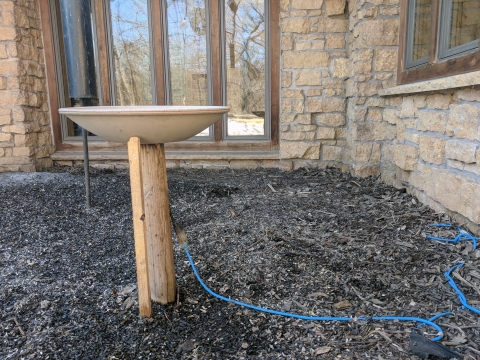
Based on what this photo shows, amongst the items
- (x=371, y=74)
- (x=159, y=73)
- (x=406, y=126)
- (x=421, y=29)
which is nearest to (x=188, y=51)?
(x=159, y=73)

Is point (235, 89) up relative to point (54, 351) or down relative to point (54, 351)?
up

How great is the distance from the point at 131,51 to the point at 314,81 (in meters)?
2.67

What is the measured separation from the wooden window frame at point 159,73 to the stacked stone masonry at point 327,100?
13 cm

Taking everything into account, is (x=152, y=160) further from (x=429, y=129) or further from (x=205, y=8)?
(x=205, y=8)

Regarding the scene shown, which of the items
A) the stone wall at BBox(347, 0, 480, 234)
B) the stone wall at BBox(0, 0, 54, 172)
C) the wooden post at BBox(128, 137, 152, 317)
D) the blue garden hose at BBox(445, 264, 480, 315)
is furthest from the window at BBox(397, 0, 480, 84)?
the stone wall at BBox(0, 0, 54, 172)

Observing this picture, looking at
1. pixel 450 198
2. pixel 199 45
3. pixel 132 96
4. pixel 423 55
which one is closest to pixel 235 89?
pixel 199 45

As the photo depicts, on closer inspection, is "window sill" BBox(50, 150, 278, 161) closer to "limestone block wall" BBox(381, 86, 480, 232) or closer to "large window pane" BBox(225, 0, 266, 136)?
"large window pane" BBox(225, 0, 266, 136)

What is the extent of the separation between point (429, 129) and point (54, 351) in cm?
300

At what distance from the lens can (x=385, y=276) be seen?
2035mm

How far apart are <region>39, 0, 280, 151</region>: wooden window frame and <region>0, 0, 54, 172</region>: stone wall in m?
0.13

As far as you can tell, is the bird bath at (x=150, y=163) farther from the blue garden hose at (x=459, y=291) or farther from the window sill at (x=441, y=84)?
the window sill at (x=441, y=84)

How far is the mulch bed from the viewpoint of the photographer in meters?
1.55

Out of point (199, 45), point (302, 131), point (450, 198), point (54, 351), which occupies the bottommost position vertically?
point (54, 351)

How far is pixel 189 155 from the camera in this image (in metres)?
5.12
